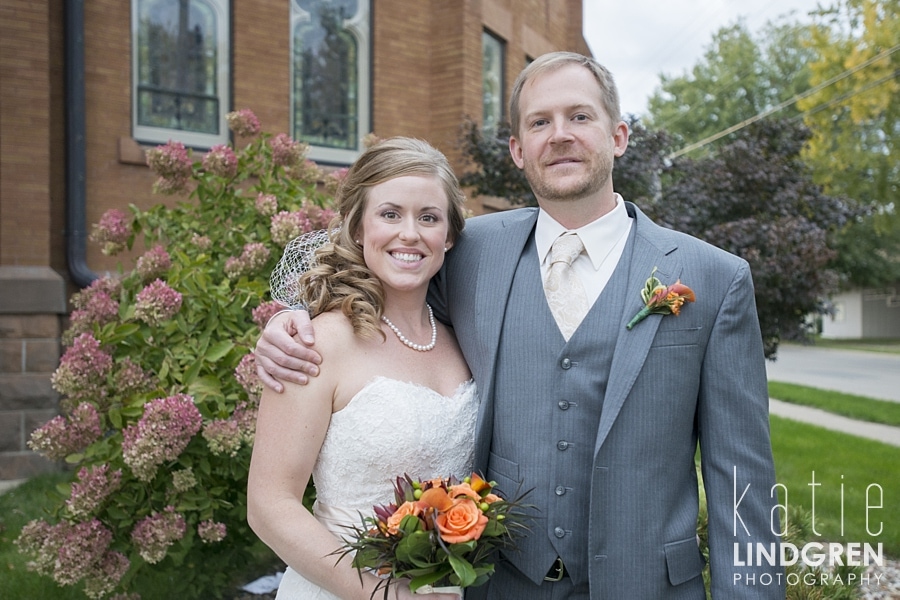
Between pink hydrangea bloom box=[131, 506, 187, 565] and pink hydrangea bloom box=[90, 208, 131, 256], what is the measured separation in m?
1.70

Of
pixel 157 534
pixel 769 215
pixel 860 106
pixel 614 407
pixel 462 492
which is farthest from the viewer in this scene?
pixel 860 106

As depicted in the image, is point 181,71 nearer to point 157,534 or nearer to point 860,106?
point 157,534

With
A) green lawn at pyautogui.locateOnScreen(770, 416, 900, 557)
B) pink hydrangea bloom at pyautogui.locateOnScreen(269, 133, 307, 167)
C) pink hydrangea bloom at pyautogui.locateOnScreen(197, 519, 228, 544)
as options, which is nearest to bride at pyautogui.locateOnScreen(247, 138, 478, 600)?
pink hydrangea bloom at pyautogui.locateOnScreen(197, 519, 228, 544)

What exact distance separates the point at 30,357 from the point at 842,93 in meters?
24.1

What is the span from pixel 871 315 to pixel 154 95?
132ft

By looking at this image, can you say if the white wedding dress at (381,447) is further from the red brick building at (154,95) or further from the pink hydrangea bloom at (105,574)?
the red brick building at (154,95)

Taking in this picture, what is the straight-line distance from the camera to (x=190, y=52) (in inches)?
328

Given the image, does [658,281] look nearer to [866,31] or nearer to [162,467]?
[162,467]

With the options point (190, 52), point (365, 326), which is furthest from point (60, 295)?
point (365, 326)

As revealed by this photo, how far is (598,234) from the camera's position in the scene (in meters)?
2.52

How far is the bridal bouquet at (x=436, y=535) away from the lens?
191 centimetres

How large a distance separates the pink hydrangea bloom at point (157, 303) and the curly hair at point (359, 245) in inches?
52.9

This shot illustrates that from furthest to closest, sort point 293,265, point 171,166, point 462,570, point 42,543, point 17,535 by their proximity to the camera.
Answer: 1. point 17,535
2. point 171,166
3. point 42,543
4. point 293,265
5. point 462,570

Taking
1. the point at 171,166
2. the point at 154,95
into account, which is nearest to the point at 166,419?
the point at 171,166
